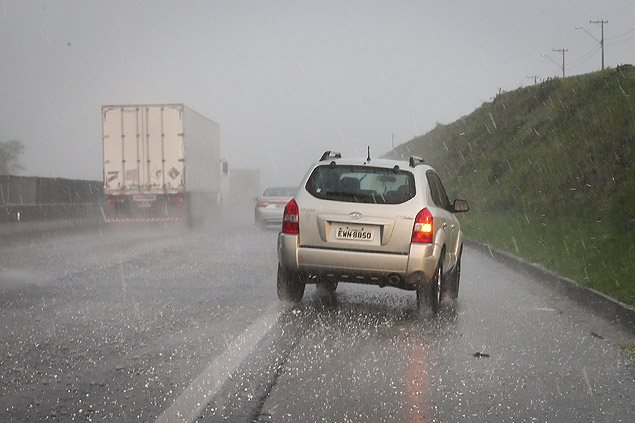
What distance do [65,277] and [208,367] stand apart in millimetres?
6200

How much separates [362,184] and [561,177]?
1886 cm

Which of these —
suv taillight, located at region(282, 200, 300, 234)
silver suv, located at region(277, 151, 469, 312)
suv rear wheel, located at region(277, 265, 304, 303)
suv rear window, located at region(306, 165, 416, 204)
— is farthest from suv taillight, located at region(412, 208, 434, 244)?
suv rear wheel, located at region(277, 265, 304, 303)

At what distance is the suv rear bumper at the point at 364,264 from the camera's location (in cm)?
767

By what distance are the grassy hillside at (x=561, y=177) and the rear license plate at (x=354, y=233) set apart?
2.86 meters

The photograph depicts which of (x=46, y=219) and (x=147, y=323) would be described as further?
(x=46, y=219)

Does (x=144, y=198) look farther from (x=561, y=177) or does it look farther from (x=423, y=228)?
(x=423, y=228)

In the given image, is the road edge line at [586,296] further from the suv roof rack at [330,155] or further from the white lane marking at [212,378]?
the white lane marking at [212,378]

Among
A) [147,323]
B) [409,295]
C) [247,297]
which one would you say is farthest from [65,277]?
[409,295]

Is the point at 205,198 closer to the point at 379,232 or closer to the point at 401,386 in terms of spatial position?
the point at 379,232

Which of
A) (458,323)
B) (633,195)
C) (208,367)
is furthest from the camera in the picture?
(633,195)

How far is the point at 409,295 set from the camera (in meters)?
9.60

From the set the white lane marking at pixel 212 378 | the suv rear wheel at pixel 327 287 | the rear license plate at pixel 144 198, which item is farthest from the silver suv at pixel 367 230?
the rear license plate at pixel 144 198

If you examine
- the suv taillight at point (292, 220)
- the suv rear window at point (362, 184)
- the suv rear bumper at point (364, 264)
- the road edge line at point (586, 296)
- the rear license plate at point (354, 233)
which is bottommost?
the road edge line at point (586, 296)

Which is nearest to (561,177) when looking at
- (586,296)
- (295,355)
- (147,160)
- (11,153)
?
(147,160)
